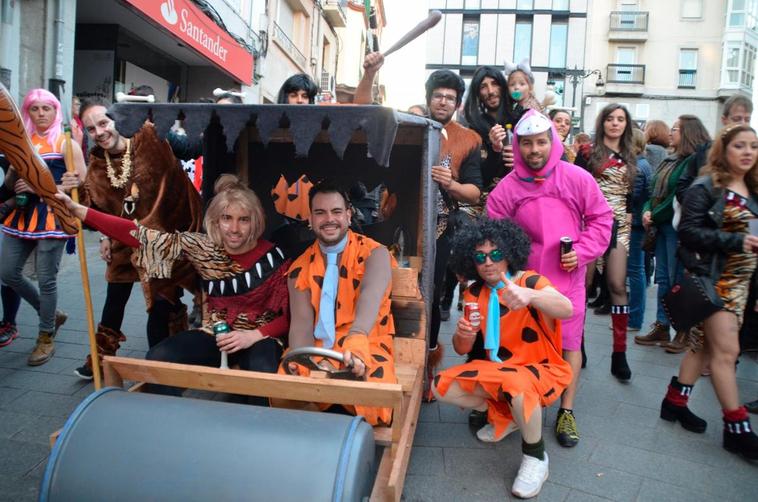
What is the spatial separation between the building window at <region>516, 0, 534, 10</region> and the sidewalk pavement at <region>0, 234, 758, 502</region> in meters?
31.7

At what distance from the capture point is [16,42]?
6277 millimetres

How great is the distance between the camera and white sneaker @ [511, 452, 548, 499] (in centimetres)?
266

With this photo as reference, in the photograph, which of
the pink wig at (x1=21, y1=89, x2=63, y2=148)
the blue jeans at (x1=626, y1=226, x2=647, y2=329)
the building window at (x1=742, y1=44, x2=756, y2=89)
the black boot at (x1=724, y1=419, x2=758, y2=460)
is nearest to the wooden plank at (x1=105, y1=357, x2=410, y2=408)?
the black boot at (x1=724, y1=419, x2=758, y2=460)

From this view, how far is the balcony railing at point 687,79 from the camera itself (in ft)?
93.9

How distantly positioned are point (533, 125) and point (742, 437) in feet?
6.62

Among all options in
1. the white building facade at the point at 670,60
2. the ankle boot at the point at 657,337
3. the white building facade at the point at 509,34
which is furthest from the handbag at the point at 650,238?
the white building facade at the point at 509,34

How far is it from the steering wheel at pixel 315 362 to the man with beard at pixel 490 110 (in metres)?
1.88

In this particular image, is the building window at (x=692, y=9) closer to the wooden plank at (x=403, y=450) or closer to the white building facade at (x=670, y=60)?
the white building facade at (x=670, y=60)

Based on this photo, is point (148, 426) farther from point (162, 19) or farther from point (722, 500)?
point (162, 19)

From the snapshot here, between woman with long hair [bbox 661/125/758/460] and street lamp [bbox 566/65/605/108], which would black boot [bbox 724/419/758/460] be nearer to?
woman with long hair [bbox 661/125/758/460]

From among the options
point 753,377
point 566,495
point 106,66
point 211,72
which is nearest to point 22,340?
point 566,495

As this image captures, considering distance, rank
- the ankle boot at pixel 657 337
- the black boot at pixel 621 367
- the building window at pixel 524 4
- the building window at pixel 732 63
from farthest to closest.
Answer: the building window at pixel 524 4
the building window at pixel 732 63
the ankle boot at pixel 657 337
the black boot at pixel 621 367

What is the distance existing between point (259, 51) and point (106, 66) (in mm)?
5394

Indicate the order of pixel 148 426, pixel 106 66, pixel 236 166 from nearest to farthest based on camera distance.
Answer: pixel 148 426, pixel 236 166, pixel 106 66
